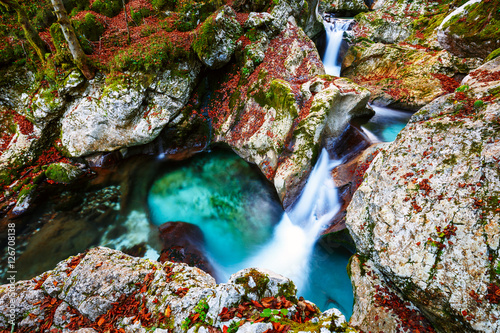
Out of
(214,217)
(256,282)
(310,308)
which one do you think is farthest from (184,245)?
(310,308)

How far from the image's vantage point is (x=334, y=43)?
1544 centimetres

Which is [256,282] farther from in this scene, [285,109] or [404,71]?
[404,71]

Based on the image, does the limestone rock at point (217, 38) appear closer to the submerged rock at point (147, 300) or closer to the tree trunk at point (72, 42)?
the tree trunk at point (72, 42)

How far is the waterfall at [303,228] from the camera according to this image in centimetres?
729

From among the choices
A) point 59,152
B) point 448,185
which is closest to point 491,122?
point 448,185

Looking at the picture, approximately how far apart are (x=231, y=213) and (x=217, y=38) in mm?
9248

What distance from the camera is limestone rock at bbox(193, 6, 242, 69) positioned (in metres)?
10.6

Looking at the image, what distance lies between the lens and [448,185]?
406 centimetres

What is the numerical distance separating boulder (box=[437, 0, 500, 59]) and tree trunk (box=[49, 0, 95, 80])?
15095 mm

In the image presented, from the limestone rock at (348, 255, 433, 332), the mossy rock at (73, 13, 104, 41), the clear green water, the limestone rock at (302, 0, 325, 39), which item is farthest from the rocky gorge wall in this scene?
the limestone rock at (302, 0, 325, 39)

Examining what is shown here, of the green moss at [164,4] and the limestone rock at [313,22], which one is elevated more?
the green moss at [164,4]

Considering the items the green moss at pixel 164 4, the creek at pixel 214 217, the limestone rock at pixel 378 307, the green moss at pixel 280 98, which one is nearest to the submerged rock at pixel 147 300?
the limestone rock at pixel 378 307

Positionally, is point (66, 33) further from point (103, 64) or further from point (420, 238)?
point (420, 238)

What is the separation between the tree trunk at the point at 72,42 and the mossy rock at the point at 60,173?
494 cm
